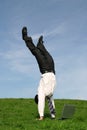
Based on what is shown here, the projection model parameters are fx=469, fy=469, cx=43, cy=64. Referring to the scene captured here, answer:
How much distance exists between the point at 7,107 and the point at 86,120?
25.2ft

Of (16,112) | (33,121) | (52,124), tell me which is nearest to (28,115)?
(16,112)

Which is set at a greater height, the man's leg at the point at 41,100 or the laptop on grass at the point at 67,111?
the man's leg at the point at 41,100

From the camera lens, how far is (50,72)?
66.0 ft

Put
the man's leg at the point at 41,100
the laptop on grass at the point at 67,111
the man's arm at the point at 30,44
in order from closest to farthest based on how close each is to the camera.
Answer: the man's leg at the point at 41,100 < the man's arm at the point at 30,44 < the laptop on grass at the point at 67,111

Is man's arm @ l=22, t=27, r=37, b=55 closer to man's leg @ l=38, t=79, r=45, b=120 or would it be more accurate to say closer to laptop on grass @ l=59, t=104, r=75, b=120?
man's leg @ l=38, t=79, r=45, b=120

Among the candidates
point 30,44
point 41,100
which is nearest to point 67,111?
point 41,100

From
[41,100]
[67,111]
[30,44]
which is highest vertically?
[30,44]

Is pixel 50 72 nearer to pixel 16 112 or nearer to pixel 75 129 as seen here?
pixel 75 129

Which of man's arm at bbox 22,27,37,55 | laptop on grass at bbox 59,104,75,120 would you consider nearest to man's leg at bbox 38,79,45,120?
laptop on grass at bbox 59,104,75,120

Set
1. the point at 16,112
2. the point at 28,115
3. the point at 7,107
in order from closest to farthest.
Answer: the point at 28,115 → the point at 16,112 → the point at 7,107

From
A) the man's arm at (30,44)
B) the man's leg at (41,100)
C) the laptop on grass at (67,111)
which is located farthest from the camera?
the laptop on grass at (67,111)

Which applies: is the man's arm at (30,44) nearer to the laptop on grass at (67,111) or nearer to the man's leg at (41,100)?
the man's leg at (41,100)

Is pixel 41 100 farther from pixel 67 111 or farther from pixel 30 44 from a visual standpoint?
pixel 30 44

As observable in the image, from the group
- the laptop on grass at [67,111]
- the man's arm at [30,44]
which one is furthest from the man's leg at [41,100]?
the man's arm at [30,44]
